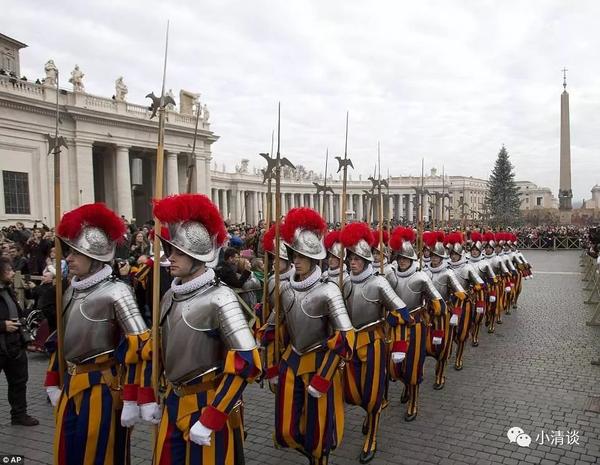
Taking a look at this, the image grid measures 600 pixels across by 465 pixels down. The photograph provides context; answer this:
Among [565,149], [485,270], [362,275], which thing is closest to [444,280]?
A: [362,275]

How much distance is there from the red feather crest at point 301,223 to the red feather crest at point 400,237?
8.03 feet

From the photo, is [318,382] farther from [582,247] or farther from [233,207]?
[233,207]

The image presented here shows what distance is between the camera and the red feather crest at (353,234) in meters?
5.61

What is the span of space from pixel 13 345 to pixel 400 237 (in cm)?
528

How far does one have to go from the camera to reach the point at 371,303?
18.1 feet

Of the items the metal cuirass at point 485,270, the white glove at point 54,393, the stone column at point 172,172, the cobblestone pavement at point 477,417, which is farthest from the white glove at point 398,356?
the stone column at point 172,172

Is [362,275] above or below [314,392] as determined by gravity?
above

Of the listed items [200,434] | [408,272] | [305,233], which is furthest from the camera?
[408,272]

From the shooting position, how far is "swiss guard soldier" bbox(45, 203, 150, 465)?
3.71 m

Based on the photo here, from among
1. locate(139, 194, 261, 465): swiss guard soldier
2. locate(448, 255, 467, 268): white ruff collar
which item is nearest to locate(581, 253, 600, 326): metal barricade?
locate(448, 255, 467, 268): white ruff collar

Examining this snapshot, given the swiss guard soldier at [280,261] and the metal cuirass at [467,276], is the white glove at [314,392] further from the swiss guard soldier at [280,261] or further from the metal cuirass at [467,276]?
the metal cuirass at [467,276]

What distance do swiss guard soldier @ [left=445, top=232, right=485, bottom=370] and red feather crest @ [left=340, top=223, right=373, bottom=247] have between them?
3649mm

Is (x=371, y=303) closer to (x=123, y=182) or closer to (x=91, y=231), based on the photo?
(x=91, y=231)

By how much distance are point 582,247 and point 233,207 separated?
1839 inches
